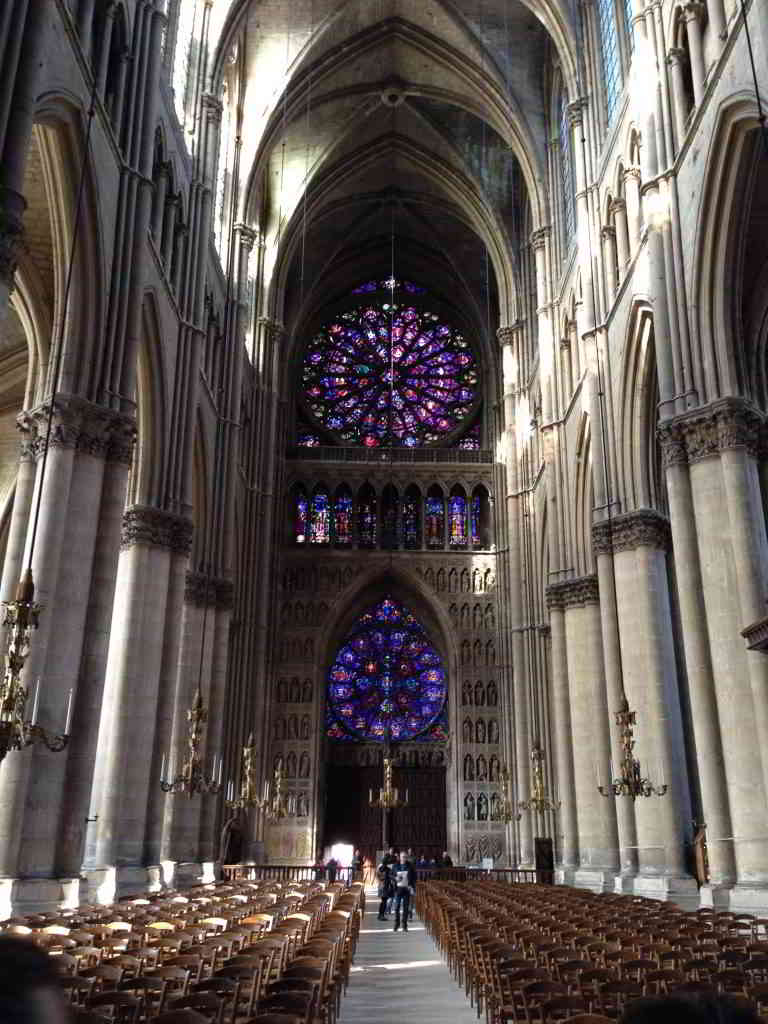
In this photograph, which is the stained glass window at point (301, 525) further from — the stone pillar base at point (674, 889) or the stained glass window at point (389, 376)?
the stone pillar base at point (674, 889)

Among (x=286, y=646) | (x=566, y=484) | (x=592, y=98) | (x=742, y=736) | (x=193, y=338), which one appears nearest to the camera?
(x=742, y=736)

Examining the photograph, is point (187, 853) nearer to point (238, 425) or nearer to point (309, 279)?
point (238, 425)

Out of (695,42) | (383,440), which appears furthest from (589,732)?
(383,440)

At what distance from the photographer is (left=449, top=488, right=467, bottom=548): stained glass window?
39.1 m

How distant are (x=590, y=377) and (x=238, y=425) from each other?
10.5m

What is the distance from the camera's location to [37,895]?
1296 cm

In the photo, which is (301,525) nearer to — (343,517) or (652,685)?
(343,517)

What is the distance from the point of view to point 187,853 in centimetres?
2280

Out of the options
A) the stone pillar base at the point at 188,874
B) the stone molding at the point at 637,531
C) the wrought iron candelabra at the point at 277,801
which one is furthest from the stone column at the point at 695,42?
the wrought iron candelabra at the point at 277,801

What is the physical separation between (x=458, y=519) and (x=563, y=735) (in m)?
14.4

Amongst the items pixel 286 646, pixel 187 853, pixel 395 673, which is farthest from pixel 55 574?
pixel 395 673

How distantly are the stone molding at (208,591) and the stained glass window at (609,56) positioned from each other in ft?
50.1

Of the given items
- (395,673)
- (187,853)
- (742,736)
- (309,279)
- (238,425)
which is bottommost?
(187,853)

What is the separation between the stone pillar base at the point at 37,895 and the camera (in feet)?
40.9
